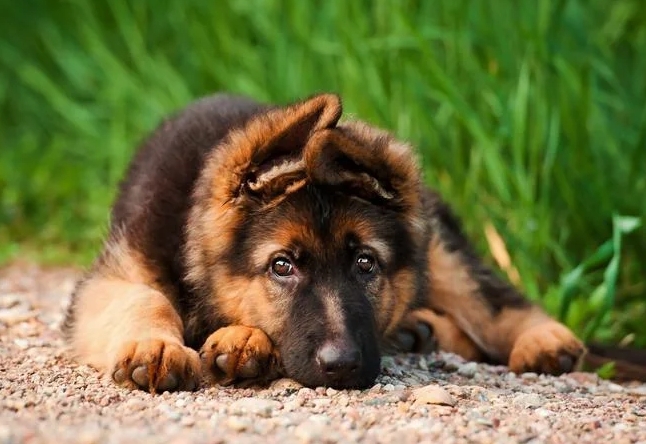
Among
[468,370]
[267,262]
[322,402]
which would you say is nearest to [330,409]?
[322,402]

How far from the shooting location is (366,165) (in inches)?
170

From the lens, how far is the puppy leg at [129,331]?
13.0 ft

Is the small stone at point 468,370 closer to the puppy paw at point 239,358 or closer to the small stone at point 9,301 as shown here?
the puppy paw at point 239,358

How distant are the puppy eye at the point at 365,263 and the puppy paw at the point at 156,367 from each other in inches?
29.5

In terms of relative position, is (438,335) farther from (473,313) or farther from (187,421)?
(187,421)

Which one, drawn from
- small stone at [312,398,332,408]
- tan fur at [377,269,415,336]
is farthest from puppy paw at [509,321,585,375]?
small stone at [312,398,332,408]

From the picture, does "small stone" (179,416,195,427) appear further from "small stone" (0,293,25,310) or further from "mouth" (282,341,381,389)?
"small stone" (0,293,25,310)

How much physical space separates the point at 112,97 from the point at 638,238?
4818 millimetres

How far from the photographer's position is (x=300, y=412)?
3613mm

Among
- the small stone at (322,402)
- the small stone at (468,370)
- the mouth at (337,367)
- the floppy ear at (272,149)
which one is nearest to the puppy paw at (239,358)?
the mouth at (337,367)

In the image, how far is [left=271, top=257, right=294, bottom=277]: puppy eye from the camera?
4215 mm

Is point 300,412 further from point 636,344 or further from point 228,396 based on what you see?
point 636,344

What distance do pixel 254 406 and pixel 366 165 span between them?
1.16 meters

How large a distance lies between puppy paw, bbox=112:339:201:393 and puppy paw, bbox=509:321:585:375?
169 centimetres
